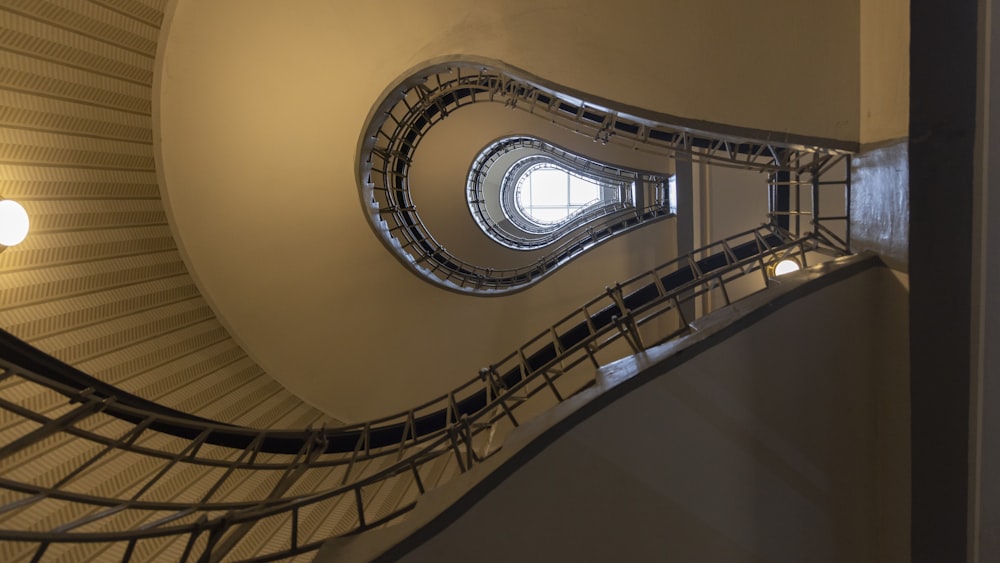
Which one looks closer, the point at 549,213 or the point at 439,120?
the point at 439,120

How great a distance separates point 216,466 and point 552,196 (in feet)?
37.7

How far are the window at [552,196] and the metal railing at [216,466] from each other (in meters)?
8.58

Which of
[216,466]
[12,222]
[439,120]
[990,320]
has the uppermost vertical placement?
[439,120]

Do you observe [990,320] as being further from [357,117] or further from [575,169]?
[575,169]

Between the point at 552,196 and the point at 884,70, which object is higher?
the point at 552,196

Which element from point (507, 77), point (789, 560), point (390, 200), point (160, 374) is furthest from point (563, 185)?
point (789, 560)

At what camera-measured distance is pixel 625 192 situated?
10.3 m

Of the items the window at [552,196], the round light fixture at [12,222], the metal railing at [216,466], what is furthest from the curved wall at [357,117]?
the window at [552,196]

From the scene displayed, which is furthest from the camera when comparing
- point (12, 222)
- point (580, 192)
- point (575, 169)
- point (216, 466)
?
point (580, 192)

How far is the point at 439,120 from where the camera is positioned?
18.6 ft

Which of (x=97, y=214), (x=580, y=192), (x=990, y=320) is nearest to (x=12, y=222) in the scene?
(x=97, y=214)

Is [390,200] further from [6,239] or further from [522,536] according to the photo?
[522,536]

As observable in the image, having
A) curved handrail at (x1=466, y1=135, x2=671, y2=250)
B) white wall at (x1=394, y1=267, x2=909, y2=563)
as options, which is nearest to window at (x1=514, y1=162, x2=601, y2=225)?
curved handrail at (x1=466, y1=135, x2=671, y2=250)

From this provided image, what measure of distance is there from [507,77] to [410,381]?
3.32 metres
